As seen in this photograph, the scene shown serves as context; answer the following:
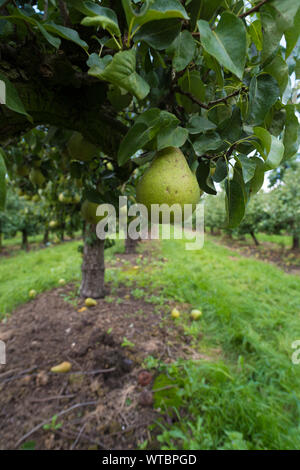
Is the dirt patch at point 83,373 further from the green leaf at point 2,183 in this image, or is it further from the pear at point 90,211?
the green leaf at point 2,183

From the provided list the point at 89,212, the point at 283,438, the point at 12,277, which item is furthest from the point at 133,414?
the point at 12,277

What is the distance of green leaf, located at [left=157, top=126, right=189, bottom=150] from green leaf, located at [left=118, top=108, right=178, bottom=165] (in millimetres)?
12

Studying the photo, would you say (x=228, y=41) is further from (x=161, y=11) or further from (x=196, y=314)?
(x=196, y=314)

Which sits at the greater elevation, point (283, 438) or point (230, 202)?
point (230, 202)

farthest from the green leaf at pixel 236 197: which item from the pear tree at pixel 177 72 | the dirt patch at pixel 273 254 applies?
the dirt patch at pixel 273 254

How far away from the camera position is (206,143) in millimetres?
642

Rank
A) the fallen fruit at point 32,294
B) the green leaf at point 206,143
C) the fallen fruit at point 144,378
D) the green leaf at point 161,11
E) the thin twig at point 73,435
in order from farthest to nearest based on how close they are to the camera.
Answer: the fallen fruit at point 32,294 < the fallen fruit at point 144,378 < the thin twig at point 73,435 < the green leaf at point 206,143 < the green leaf at point 161,11

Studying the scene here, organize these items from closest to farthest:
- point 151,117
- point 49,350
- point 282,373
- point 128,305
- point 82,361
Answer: point 151,117, point 282,373, point 82,361, point 49,350, point 128,305

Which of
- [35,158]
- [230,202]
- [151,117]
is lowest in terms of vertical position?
[230,202]

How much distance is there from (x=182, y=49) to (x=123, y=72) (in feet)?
0.56

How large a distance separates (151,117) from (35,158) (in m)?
1.44

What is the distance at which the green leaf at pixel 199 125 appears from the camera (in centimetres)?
64

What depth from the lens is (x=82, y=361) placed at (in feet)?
7.17
